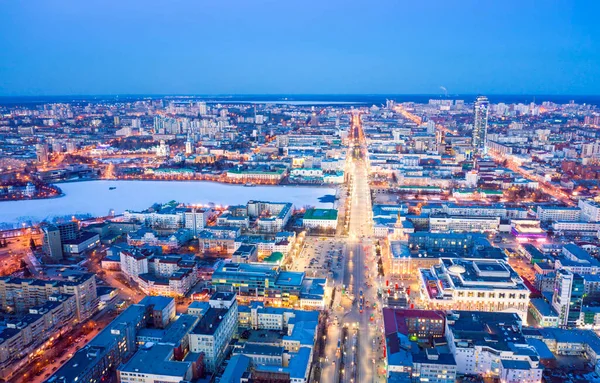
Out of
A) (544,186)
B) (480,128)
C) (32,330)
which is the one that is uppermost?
(480,128)

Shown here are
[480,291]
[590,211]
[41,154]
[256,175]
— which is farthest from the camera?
[41,154]

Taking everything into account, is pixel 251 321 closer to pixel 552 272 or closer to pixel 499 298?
pixel 499 298

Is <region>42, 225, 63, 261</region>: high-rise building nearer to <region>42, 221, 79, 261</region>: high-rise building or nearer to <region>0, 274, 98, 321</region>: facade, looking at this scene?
<region>42, 221, 79, 261</region>: high-rise building

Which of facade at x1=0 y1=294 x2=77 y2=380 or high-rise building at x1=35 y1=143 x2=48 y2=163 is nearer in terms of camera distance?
facade at x1=0 y1=294 x2=77 y2=380

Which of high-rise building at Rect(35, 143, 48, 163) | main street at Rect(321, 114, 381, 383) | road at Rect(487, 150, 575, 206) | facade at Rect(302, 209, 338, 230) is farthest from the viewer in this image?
high-rise building at Rect(35, 143, 48, 163)

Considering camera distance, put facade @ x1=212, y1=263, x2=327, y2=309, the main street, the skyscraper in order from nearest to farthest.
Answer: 1. the main street
2. facade @ x1=212, y1=263, x2=327, y2=309
3. the skyscraper

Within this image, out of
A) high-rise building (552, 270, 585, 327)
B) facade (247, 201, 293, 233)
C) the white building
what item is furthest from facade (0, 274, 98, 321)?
the white building

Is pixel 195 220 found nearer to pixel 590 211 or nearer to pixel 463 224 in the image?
pixel 463 224

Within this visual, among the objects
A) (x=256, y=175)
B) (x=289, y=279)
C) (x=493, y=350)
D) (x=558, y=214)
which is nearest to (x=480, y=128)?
(x=558, y=214)
